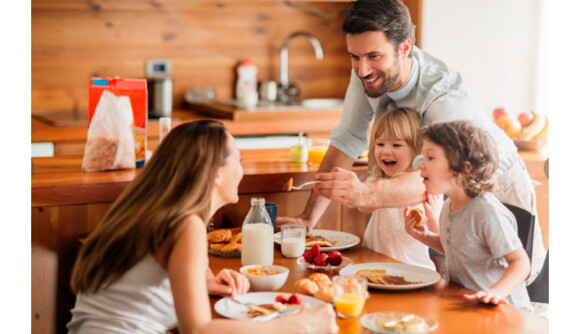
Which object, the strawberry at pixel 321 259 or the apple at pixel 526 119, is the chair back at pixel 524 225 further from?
the apple at pixel 526 119

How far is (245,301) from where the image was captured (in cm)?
165

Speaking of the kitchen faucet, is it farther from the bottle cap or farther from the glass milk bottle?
the glass milk bottle

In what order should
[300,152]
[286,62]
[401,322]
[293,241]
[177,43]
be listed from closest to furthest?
[401,322], [293,241], [300,152], [177,43], [286,62]

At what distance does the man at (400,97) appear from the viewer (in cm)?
212

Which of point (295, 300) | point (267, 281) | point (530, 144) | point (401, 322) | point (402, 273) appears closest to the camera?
point (401, 322)

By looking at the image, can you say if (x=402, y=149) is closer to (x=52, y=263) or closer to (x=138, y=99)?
(x=138, y=99)

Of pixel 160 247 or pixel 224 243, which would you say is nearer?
pixel 160 247

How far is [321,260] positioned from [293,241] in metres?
0.12

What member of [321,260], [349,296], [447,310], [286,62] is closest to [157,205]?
[349,296]

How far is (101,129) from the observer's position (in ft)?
7.59

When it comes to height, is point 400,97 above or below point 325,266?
above

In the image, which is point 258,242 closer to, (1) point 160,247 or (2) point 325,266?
(2) point 325,266

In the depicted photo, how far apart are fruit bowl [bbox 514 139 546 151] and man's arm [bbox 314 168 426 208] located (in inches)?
34.3
